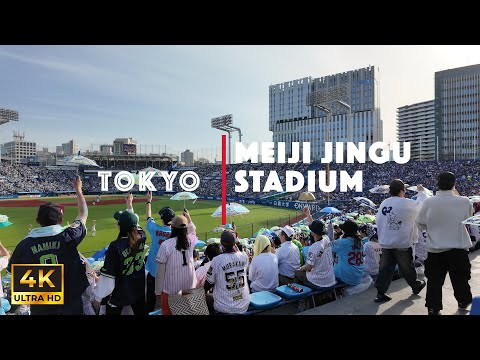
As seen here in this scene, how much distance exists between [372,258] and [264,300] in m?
2.38

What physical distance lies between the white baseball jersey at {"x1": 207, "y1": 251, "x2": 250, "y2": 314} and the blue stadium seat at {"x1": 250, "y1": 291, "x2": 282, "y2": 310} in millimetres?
176


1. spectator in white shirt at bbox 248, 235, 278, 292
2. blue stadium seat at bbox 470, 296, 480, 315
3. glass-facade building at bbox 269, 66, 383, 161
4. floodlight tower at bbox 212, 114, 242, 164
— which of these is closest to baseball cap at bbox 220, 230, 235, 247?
spectator in white shirt at bbox 248, 235, 278, 292

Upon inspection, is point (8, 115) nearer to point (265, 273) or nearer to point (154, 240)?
point (154, 240)

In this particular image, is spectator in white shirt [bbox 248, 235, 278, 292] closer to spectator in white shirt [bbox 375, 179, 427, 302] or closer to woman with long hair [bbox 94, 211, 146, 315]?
spectator in white shirt [bbox 375, 179, 427, 302]

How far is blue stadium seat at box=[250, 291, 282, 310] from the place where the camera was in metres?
3.73

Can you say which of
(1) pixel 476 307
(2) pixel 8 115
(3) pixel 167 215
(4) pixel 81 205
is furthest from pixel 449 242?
(2) pixel 8 115

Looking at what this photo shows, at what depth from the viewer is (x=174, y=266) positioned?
3.35m

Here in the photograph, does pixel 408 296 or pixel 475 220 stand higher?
pixel 475 220

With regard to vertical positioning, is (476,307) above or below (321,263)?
above

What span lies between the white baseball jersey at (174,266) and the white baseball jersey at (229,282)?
0.89 feet
